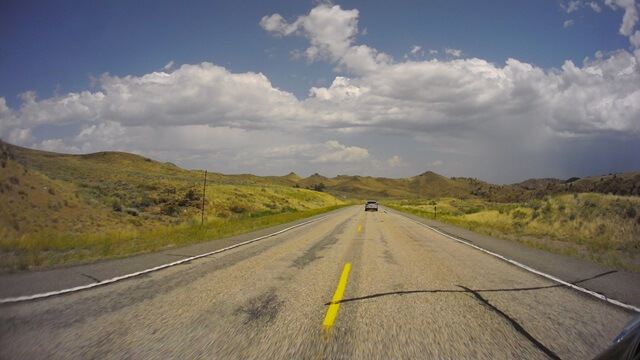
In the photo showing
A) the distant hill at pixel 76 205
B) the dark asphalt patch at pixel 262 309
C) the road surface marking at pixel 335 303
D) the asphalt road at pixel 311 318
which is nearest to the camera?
the asphalt road at pixel 311 318

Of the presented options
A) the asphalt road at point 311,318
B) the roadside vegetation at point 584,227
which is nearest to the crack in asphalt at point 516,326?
the asphalt road at point 311,318

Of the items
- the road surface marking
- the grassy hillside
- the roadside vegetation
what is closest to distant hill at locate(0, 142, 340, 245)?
the grassy hillside

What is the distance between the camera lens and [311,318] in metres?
4.22

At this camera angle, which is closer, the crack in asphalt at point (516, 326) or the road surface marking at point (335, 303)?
the crack in asphalt at point (516, 326)

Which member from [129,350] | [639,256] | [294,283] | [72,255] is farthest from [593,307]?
[72,255]

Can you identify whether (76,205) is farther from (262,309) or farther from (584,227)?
(584,227)

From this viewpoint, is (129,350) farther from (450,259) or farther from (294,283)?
(450,259)

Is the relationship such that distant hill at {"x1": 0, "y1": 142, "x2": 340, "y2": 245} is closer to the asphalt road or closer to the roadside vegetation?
the asphalt road

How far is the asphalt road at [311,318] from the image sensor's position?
11.1 feet

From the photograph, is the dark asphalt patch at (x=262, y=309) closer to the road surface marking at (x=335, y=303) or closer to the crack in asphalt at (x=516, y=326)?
the road surface marking at (x=335, y=303)

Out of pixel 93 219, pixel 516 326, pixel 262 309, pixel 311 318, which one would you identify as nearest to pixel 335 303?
pixel 311 318

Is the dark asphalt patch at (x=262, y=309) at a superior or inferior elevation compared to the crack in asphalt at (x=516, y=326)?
inferior

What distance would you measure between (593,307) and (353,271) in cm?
396

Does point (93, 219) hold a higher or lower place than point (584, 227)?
lower
